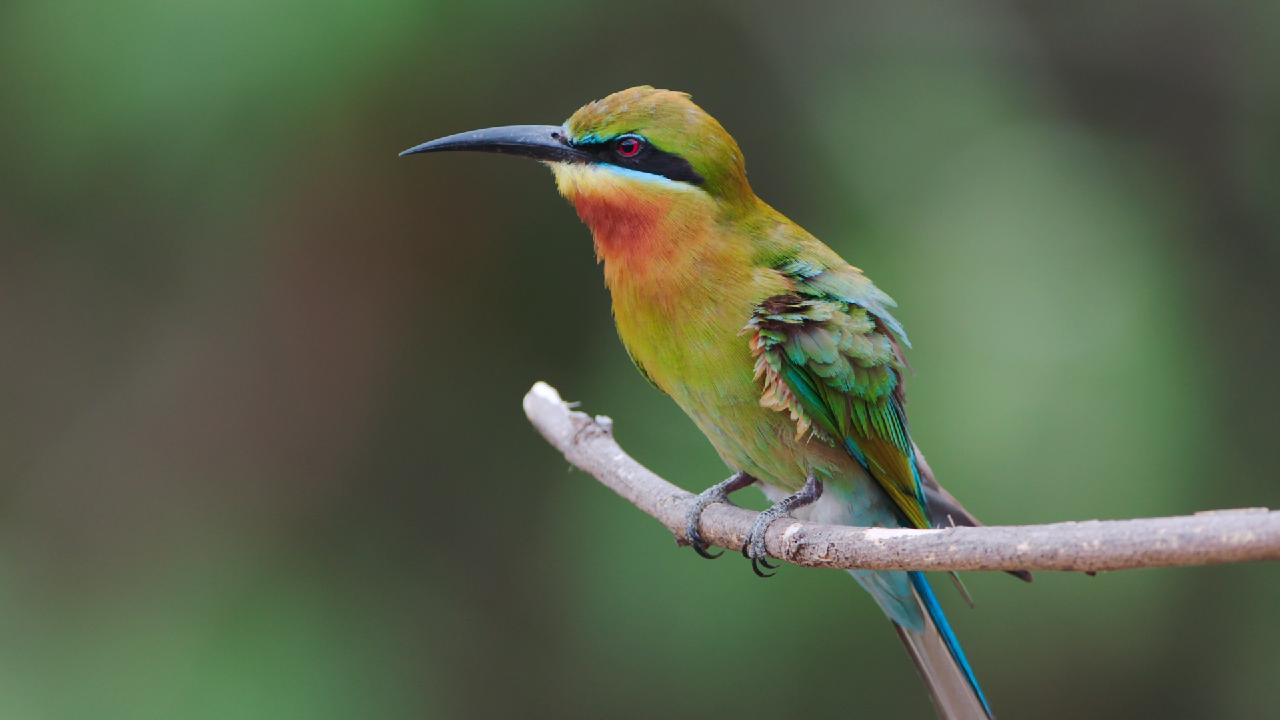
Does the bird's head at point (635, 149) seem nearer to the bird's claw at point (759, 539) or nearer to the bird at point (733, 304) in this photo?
the bird at point (733, 304)

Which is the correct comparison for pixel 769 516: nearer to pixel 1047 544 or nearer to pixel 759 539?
Result: pixel 759 539

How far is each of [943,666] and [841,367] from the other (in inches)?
23.4

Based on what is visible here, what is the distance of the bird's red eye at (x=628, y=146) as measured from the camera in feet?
7.04

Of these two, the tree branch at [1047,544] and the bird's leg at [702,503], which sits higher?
the tree branch at [1047,544]

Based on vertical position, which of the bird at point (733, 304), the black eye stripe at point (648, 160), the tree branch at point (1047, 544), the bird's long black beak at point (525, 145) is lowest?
the tree branch at point (1047, 544)

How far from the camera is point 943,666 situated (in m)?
2.34

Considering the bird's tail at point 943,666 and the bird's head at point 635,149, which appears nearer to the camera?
the bird's head at point 635,149

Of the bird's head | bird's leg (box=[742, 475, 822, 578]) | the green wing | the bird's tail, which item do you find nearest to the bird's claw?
bird's leg (box=[742, 475, 822, 578])

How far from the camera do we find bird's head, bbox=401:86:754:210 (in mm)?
2135

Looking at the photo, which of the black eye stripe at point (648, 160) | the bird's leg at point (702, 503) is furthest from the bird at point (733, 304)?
the bird's leg at point (702, 503)

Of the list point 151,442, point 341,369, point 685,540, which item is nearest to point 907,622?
point 685,540

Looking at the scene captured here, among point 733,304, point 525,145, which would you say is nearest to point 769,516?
point 733,304

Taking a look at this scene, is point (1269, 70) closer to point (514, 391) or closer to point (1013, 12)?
point (1013, 12)

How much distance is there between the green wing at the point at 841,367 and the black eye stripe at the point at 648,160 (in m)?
0.22
